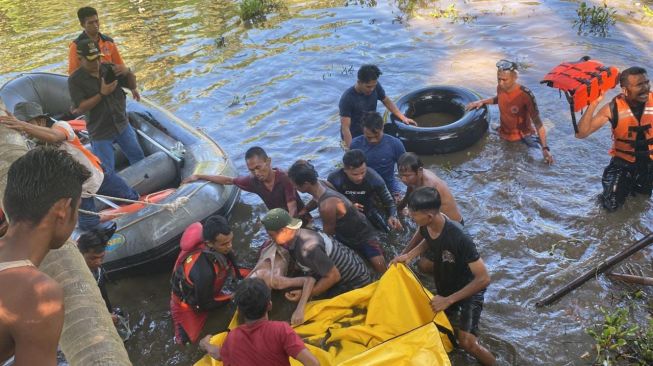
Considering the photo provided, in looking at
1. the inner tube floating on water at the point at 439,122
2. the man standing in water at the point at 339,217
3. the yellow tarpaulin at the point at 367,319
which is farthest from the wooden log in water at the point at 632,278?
the inner tube floating on water at the point at 439,122

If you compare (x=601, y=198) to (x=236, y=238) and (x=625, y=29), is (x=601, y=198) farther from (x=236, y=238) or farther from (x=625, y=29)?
(x=625, y=29)

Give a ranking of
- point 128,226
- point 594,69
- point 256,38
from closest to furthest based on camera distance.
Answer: point 594,69 → point 128,226 → point 256,38

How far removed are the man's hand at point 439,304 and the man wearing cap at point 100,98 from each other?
4.15 m

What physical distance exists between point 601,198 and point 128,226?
537 cm

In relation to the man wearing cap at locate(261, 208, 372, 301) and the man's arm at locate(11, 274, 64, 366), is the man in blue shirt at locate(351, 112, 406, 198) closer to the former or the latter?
the man wearing cap at locate(261, 208, 372, 301)

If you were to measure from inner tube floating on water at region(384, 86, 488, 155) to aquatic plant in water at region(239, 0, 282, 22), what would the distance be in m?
7.47

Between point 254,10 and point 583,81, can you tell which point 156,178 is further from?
point 254,10

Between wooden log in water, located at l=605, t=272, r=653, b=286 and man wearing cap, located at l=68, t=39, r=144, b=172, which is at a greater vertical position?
man wearing cap, located at l=68, t=39, r=144, b=172

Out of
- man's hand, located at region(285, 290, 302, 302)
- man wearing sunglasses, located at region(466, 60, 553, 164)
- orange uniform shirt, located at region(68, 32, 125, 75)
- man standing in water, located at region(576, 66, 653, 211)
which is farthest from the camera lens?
man wearing sunglasses, located at region(466, 60, 553, 164)

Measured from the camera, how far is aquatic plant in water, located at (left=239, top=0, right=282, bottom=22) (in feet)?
46.5

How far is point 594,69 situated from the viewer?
17.1 ft

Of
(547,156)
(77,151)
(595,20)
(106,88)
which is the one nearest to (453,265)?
(547,156)

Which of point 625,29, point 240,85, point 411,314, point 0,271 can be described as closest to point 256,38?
point 240,85

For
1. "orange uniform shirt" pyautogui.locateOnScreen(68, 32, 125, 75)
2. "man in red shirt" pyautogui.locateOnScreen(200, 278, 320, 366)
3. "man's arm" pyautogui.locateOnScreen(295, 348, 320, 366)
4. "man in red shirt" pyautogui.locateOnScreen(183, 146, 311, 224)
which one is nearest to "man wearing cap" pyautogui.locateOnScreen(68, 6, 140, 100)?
"orange uniform shirt" pyautogui.locateOnScreen(68, 32, 125, 75)
